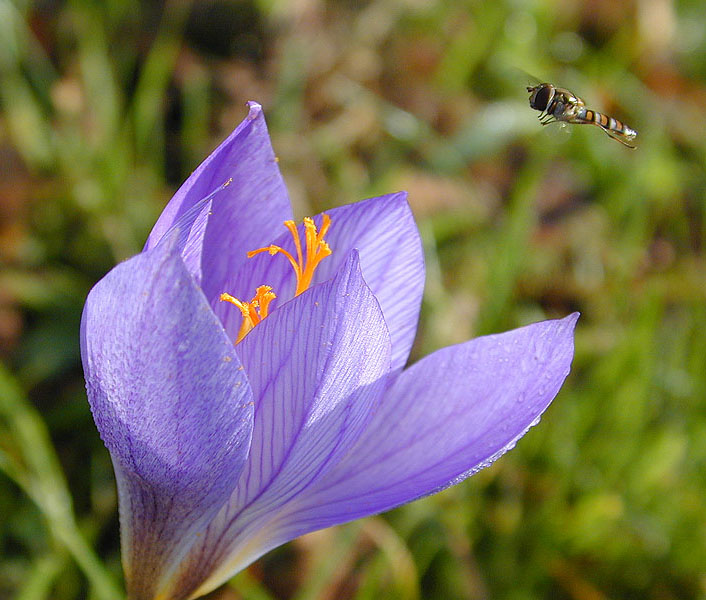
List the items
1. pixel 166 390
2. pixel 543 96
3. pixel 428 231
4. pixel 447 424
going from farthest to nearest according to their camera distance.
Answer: pixel 428 231, pixel 543 96, pixel 447 424, pixel 166 390

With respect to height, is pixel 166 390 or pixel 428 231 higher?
pixel 166 390

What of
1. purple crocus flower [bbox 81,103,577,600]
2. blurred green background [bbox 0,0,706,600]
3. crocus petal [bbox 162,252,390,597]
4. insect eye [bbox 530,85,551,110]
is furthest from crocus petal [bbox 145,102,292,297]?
blurred green background [bbox 0,0,706,600]

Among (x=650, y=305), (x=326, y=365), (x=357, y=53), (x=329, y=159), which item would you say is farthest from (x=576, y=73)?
(x=326, y=365)

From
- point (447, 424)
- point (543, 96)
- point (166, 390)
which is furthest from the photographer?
point (543, 96)

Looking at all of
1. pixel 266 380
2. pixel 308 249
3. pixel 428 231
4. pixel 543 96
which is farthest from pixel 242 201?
pixel 428 231

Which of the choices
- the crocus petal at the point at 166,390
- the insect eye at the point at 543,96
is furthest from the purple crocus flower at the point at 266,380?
the insect eye at the point at 543,96

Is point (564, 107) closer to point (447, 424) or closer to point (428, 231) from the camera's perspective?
point (447, 424)

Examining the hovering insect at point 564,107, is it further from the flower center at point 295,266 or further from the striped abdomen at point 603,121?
the flower center at point 295,266

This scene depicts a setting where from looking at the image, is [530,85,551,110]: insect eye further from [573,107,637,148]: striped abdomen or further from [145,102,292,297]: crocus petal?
[145,102,292,297]: crocus petal
